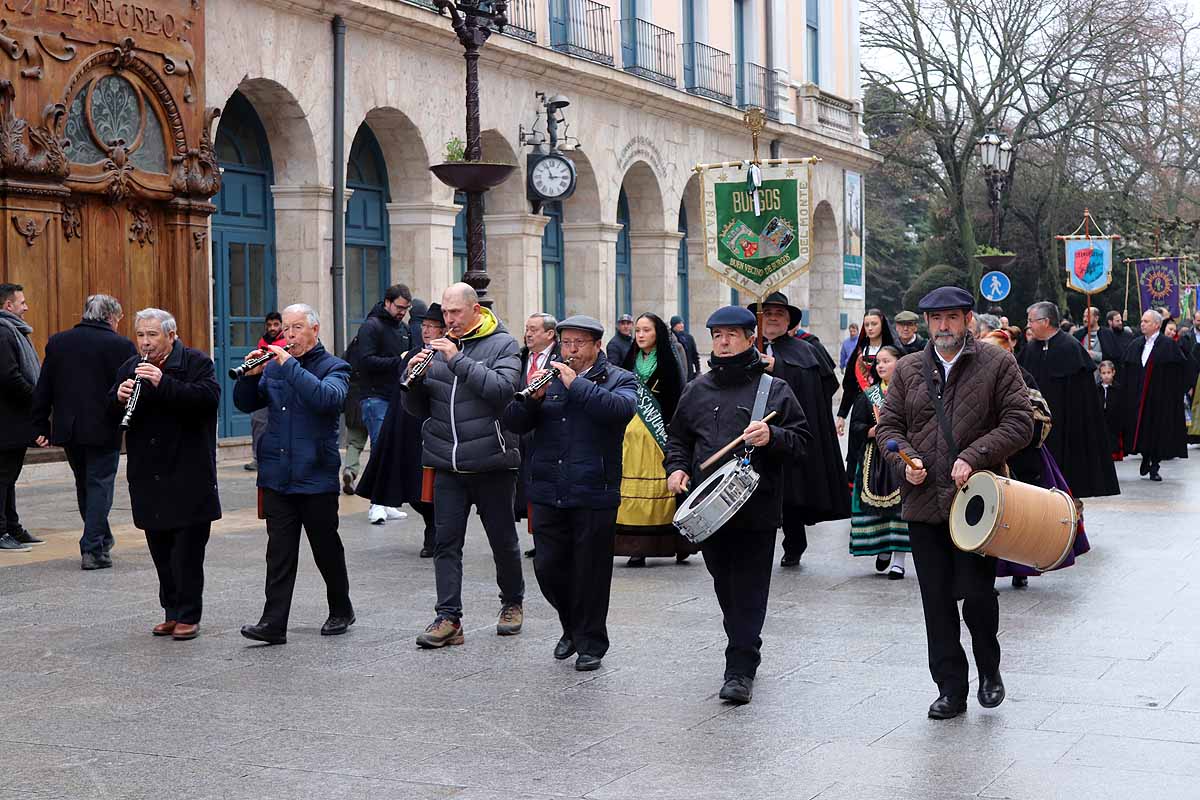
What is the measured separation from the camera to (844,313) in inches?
1490

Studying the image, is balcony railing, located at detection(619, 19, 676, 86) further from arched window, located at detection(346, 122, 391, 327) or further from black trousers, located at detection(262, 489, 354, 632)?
black trousers, located at detection(262, 489, 354, 632)

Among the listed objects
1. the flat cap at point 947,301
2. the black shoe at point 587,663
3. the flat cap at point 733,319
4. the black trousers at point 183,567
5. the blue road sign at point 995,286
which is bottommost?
the black shoe at point 587,663

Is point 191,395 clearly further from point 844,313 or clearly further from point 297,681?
point 844,313

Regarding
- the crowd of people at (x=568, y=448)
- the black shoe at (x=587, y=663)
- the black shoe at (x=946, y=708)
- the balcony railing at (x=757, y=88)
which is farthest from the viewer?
the balcony railing at (x=757, y=88)

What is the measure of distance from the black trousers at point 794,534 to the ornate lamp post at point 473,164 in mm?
4436

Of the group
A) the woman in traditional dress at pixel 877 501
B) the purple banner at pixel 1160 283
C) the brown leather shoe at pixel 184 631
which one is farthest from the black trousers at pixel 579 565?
the purple banner at pixel 1160 283

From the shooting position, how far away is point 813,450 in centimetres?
1127

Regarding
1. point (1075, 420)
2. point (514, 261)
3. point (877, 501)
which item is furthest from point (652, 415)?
point (514, 261)

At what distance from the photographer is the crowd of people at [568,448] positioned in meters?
7.11

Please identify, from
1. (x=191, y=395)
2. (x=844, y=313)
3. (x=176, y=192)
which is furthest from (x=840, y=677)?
(x=844, y=313)

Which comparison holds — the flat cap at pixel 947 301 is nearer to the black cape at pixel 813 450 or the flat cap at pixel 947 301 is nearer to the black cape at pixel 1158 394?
the black cape at pixel 813 450

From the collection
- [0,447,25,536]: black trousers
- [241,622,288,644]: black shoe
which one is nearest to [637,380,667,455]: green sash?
[241,622,288,644]: black shoe

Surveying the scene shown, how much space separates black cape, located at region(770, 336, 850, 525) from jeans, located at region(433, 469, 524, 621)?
2720 mm

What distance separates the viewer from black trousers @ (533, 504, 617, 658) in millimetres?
7969
